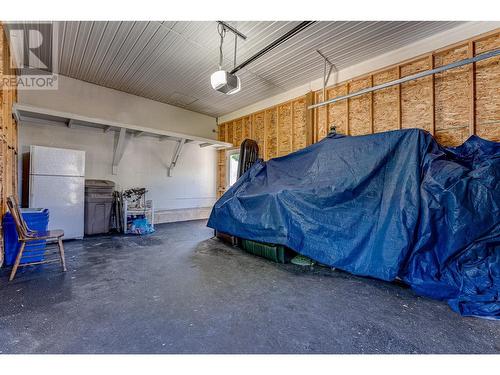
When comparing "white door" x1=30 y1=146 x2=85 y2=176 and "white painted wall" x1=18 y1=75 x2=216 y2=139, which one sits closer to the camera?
"white door" x1=30 y1=146 x2=85 y2=176

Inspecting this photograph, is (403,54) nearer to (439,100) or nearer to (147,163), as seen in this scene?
(439,100)

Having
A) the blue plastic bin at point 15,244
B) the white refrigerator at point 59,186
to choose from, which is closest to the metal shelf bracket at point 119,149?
the white refrigerator at point 59,186

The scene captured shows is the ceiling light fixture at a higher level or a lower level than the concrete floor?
higher

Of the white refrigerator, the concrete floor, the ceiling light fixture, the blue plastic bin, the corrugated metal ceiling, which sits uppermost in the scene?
the corrugated metal ceiling

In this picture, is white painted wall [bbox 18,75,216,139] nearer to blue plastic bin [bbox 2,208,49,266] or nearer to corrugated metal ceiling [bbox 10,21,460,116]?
corrugated metal ceiling [bbox 10,21,460,116]

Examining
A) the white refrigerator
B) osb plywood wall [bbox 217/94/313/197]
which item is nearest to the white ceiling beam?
the white refrigerator

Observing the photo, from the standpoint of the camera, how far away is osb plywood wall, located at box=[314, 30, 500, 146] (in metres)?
3.11

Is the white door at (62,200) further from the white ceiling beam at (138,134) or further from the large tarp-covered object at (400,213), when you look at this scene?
the large tarp-covered object at (400,213)

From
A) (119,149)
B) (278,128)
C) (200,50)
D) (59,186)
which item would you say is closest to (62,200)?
(59,186)

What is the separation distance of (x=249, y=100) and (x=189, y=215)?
411cm

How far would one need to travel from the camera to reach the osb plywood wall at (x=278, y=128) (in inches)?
208

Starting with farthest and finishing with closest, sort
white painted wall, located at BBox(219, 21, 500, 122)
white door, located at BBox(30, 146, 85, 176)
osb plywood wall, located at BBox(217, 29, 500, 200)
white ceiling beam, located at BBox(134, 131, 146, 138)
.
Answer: white ceiling beam, located at BBox(134, 131, 146, 138) → white door, located at BBox(30, 146, 85, 176) → white painted wall, located at BBox(219, 21, 500, 122) → osb plywood wall, located at BBox(217, 29, 500, 200)

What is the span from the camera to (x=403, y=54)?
386 cm

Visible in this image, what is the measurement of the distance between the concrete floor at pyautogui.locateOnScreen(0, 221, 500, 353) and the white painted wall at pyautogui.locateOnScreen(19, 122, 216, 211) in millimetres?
3268
